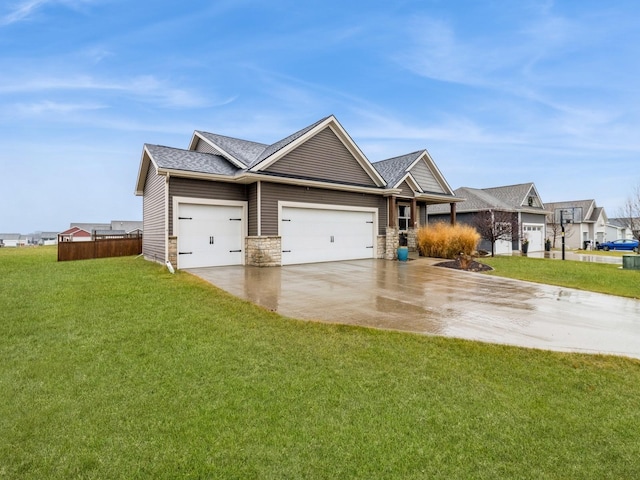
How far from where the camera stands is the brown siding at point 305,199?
12781mm

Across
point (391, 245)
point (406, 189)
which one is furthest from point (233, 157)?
point (406, 189)

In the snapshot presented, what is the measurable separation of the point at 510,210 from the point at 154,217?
76.1ft

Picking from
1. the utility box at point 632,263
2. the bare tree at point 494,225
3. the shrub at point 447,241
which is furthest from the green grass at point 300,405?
the bare tree at point 494,225

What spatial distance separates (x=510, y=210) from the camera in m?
23.6

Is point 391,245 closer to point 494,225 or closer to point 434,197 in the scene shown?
point 434,197

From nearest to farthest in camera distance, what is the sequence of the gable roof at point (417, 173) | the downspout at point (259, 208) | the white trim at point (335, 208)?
1. the downspout at point (259, 208)
2. the white trim at point (335, 208)
3. the gable roof at point (417, 173)

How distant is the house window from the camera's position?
18594mm

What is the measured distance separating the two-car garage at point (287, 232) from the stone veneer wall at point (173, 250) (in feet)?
0.57

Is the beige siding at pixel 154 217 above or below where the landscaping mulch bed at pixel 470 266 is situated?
above

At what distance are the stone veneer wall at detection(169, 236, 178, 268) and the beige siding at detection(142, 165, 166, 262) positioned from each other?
0.79 metres

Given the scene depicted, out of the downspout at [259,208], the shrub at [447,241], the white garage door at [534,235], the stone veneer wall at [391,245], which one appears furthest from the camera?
the white garage door at [534,235]

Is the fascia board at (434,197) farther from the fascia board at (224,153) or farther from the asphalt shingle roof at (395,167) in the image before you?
the fascia board at (224,153)

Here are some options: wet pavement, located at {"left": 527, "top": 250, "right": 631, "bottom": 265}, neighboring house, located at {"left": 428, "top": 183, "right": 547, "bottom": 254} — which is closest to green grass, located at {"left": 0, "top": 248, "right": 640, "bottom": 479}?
wet pavement, located at {"left": 527, "top": 250, "right": 631, "bottom": 265}

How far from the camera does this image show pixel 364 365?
381 cm
